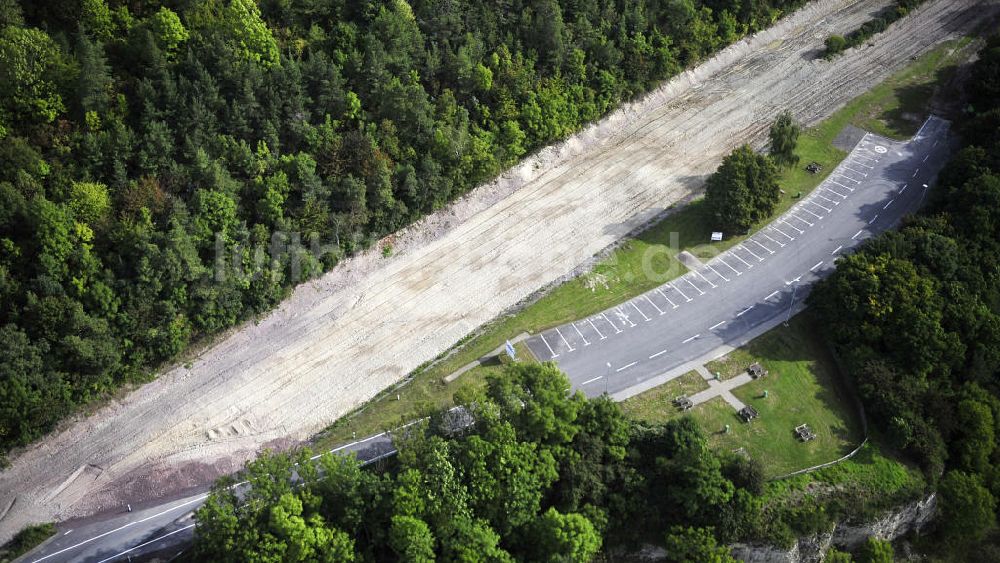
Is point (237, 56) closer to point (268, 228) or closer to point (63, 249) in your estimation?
point (268, 228)

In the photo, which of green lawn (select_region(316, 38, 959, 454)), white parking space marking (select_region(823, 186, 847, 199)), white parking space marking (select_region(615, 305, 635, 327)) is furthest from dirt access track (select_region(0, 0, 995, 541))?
white parking space marking (select_region(823, 186, 847, 199))

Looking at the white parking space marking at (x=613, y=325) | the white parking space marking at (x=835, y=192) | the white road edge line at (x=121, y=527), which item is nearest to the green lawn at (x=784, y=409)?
the white parking space marking at (x=613, y=325)

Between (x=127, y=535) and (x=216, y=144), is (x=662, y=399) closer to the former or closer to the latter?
(x=127, y=535)

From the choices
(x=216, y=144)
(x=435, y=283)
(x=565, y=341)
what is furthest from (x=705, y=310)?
(x=216, y=144)

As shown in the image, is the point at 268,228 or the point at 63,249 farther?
the point at 268,228

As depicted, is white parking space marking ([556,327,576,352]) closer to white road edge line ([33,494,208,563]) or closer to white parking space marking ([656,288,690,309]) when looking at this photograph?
white parking space marking ([656,288,690,309])

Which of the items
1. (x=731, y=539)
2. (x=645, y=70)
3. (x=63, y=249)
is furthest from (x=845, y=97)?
(x=63, y=249)
